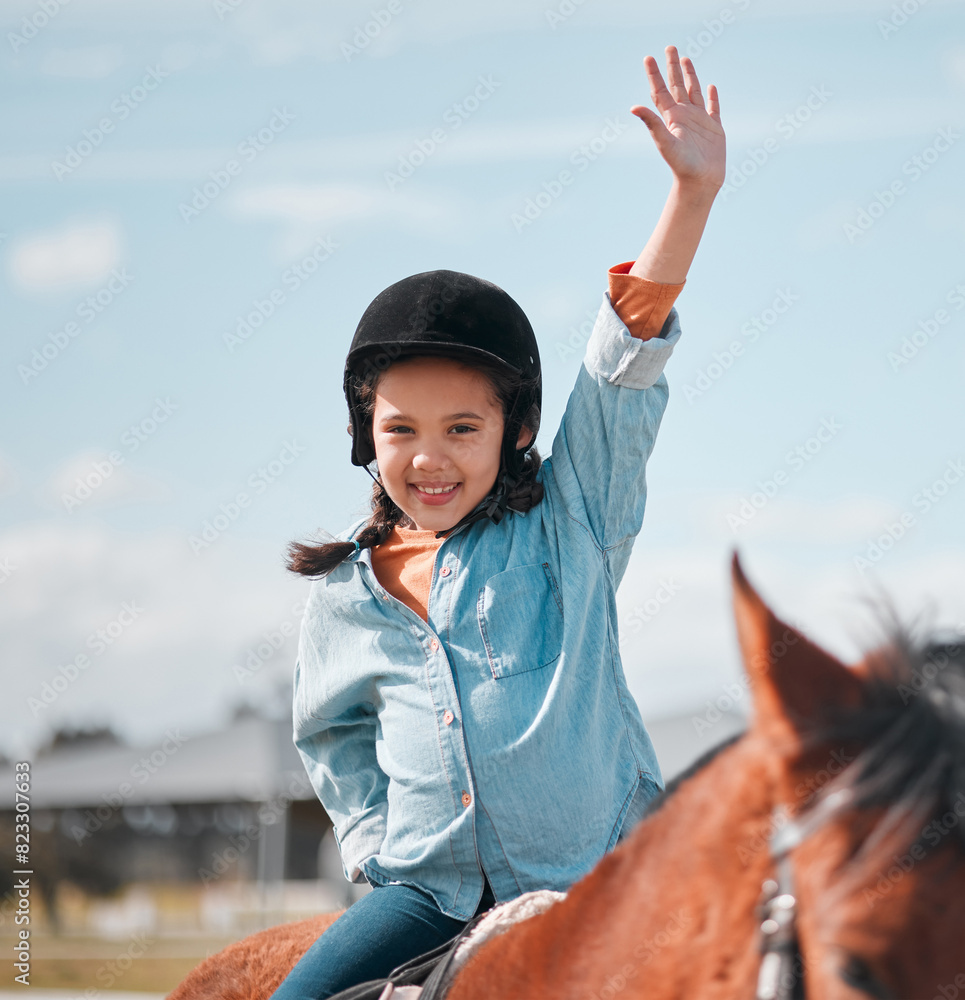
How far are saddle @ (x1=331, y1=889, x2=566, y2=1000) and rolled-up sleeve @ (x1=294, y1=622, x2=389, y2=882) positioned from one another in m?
0.48

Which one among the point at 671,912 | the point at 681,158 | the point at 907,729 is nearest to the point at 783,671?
the point at 907,729

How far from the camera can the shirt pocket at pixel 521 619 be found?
2338 mm

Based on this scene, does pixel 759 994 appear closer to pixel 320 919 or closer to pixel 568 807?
pixel 568 807

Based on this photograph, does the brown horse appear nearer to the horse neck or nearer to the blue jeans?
the horse neck

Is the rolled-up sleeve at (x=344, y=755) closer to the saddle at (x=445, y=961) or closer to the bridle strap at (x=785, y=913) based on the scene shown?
the saddle at (x=445, y=961)

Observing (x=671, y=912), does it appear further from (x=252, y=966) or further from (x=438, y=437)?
(x=252, y=966)

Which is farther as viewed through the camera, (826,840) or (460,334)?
(460,334)

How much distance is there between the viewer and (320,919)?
9.77 ft

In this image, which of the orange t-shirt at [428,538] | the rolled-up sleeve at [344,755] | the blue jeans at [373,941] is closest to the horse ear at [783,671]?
the blue jeans at [373,941]

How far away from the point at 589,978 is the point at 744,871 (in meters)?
0.39

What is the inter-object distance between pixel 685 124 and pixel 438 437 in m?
0.94

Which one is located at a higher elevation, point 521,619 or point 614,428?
point 614,428

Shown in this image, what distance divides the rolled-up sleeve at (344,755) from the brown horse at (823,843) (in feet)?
4.26

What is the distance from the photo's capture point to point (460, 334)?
2.57 metres
